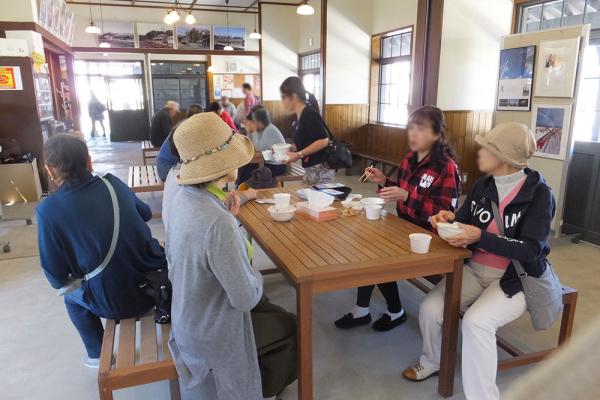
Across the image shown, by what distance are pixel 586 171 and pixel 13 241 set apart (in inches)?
211

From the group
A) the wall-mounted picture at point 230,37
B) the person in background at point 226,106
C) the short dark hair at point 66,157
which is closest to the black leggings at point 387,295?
the short dark hair at point 66,157

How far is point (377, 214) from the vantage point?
2373 mm

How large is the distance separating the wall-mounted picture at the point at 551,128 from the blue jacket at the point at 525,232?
2.45m

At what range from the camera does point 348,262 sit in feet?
5.82

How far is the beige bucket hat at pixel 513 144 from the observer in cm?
184

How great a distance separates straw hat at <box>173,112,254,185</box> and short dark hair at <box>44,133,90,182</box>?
58 cm

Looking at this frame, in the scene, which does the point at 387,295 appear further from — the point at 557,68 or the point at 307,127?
the point at 557,68

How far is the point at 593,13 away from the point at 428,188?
3.34 metres

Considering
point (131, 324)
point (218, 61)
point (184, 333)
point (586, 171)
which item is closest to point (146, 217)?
point (131, 324)

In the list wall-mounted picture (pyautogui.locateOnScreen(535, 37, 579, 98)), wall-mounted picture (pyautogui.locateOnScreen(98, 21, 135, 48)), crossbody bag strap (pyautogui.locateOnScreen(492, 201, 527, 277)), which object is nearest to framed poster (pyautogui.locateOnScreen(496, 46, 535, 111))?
wall-mounted picture (pyautogui.locateOnScreen(535, 37, 579, 98))

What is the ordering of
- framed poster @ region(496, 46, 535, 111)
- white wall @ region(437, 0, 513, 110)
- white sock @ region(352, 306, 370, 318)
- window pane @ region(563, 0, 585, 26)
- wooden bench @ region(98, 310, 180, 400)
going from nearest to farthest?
wooden bench @ region(98, 310, 180, 400), white sock @ region(352, 306, 370, 318), framed poster @ region(496, 46, 535, 111), window pane @ region(563, 0, 585, 26), white wall @ region(437, 0, 513, 110)

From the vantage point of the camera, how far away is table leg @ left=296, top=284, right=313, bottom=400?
1.69m

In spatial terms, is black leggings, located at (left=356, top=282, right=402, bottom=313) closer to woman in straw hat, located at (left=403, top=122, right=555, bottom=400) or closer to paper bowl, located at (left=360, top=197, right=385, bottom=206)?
paper bowl, located at (left=360, top=197, right=385, bottom=206)

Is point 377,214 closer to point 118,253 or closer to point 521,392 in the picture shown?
point 118,253
